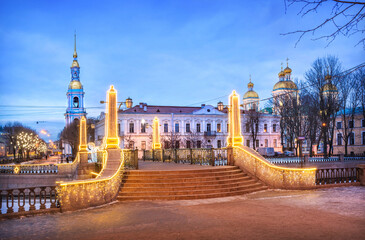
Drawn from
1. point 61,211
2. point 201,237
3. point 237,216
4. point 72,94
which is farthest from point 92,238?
point 72,94

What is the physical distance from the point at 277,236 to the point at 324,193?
7122 millimetres

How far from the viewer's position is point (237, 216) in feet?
29.3

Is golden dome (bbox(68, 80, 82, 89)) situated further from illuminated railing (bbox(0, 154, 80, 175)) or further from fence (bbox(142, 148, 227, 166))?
fence (bbox(142, 148, 227, 166))

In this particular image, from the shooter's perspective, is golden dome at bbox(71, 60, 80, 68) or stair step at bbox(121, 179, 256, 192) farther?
golden dome at bbox(71, 60, 80, 68)

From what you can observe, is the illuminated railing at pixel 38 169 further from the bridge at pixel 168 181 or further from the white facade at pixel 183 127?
the white facade at pixel 183 127

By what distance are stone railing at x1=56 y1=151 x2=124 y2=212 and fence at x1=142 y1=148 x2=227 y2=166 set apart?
7527mm

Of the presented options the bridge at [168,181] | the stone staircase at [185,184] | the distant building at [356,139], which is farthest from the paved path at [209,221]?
the distant building at [356,139]

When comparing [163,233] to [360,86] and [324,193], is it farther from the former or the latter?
[360,86]

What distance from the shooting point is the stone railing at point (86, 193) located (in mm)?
10031

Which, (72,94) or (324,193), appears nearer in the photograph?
(324,193)

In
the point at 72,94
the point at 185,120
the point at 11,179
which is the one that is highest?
the point at 72,94

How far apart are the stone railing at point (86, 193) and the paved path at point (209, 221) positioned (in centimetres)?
35

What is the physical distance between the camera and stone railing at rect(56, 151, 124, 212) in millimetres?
10031

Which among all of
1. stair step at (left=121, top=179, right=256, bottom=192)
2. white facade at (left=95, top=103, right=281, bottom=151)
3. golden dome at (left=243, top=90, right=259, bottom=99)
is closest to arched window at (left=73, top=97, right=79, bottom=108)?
white facade at (left=95, top=103, right=281, bottom=151)
